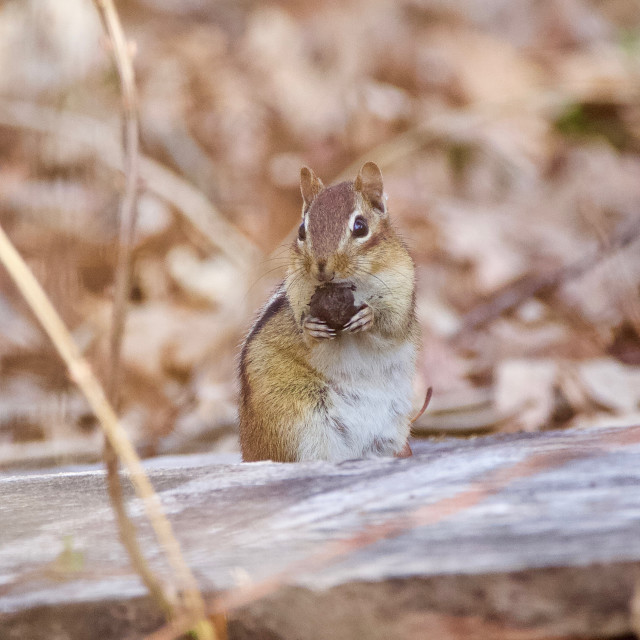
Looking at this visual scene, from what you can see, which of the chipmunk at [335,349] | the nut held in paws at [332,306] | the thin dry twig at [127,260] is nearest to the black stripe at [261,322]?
the chipmunk at [335,349]

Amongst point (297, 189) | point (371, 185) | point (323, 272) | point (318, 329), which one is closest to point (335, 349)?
point (318, 329)

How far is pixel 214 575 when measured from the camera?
165 centimetres

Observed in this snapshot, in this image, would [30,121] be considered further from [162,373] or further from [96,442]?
[96,442]

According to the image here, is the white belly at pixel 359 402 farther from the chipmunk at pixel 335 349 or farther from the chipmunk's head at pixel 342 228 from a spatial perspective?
the chipmunk's head at pixel 342 228

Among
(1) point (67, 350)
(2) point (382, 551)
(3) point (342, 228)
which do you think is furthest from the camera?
(3) point (342, 228)

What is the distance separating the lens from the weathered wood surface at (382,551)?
157 centimetres

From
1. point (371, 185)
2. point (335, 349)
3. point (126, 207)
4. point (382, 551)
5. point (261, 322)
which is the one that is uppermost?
point (371, 185)

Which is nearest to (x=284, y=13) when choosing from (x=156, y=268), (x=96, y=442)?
(x=156, y=268)

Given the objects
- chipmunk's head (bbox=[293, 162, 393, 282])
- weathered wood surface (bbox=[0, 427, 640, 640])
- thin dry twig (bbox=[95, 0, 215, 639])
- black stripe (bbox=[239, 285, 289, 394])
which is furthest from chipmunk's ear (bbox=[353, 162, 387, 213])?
thin dry twig (bbox=[95, 0, 215, 639])

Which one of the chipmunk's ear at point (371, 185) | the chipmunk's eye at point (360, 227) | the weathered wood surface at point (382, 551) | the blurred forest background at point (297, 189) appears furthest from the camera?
the blurred forest background at point (297, 189)

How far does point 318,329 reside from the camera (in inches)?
119

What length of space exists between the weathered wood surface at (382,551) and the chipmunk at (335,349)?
0.79m

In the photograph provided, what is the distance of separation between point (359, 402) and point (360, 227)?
59 centimetres

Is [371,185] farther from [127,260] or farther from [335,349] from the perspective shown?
[127,260]
